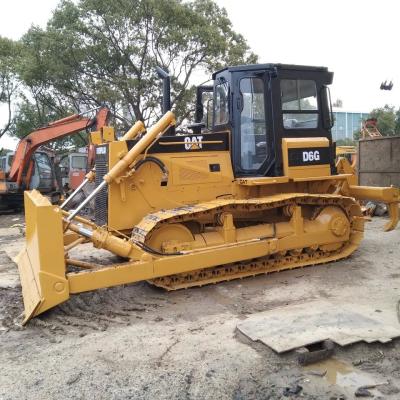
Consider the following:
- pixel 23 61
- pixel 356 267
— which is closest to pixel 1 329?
pixel 356 267

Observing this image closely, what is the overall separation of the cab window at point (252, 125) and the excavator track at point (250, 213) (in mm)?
618

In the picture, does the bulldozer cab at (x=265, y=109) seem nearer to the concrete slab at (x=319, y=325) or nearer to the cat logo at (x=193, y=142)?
the cat logo at (x=193, y=142)

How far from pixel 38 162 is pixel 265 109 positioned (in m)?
12.5

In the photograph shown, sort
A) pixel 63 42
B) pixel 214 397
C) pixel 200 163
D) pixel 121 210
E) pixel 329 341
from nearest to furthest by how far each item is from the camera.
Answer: pixel 214 397 < pixel 329 341 < pixel 121 210 < pixel 200 163 < pixel 63 42

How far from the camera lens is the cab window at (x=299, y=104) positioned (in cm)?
674

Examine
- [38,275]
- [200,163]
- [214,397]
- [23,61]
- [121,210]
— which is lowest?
[214,397]

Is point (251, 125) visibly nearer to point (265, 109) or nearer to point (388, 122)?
point (265, 109)

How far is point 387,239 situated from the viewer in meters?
8.67

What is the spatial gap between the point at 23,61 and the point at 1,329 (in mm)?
16617

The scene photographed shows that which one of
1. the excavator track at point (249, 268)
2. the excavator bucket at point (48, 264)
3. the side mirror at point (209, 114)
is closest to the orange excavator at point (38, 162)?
the side mirror at point (209, 114)

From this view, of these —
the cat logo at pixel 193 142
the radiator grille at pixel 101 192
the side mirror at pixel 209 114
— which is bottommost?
the radiator grille at pixel 101 192

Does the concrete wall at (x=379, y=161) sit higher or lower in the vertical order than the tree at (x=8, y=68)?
lower

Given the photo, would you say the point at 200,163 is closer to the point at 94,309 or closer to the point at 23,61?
the point at 94,309

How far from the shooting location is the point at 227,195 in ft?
21.9
